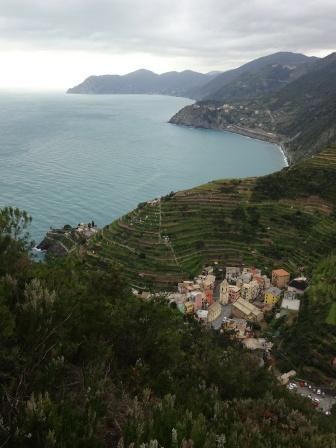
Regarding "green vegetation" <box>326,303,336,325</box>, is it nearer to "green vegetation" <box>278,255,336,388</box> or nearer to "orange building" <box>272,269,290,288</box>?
"green vegetation" <box>278,255,336,388</box>

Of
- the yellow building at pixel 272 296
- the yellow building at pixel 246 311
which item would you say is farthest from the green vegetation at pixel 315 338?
the yellow building at pixel 272 296

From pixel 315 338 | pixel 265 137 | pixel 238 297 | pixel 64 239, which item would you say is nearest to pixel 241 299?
pixel 238 297

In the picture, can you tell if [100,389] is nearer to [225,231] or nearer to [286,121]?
[225,231]

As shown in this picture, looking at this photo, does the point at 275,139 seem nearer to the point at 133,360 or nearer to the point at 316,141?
the point at 316,141

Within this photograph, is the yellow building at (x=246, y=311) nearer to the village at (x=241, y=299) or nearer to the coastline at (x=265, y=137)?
the village at (x=241, y=299)

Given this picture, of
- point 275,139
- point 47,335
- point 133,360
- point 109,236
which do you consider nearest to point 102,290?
point 133,360
